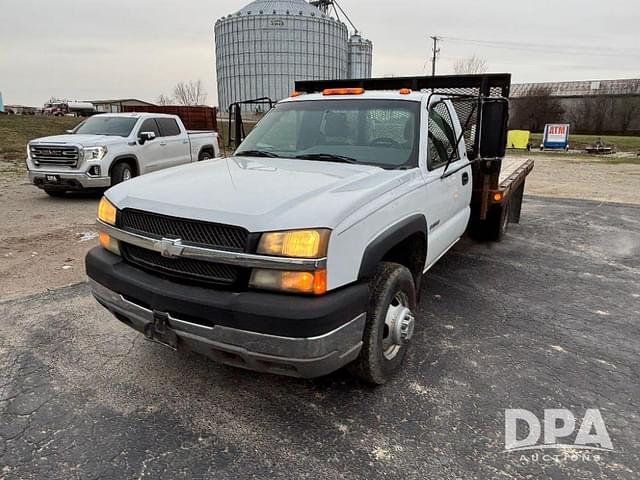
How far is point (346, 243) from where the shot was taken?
248cm

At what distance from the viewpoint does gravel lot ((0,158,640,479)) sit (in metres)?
2.45

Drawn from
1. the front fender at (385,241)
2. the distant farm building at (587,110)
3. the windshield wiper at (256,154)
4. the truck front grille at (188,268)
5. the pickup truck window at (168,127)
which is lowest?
the truck front grille at (188,268)

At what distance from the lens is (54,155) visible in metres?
9.48

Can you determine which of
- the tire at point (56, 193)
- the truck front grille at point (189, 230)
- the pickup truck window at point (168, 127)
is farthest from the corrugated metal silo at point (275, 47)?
the truck front grille at point (189, 230)

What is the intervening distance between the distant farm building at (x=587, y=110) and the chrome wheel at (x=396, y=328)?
59009 millimetres

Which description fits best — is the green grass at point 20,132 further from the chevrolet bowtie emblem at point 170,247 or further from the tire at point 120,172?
the chevrolet bowtie emblem at point 170,247

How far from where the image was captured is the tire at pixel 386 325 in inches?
111

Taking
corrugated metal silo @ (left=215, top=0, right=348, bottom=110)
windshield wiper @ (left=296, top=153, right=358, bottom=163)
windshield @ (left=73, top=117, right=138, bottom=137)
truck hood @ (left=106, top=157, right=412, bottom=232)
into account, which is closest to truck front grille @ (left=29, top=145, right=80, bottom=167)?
windshield @ (left=73, top=117, right=138, bottom=137)

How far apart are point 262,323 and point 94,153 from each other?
337 inches

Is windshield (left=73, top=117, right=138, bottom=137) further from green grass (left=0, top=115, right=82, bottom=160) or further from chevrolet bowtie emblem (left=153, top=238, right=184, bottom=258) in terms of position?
chevrolet bowtie emblem (left=153, top=238, right=184, bottom=258)

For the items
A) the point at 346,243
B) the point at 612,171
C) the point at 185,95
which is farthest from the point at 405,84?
the point at 185,95

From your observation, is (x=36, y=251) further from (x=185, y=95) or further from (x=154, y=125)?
(x=185, y=95)

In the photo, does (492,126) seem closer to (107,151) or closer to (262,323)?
(262,323)

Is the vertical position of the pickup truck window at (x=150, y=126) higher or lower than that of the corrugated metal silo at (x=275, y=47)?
lower
